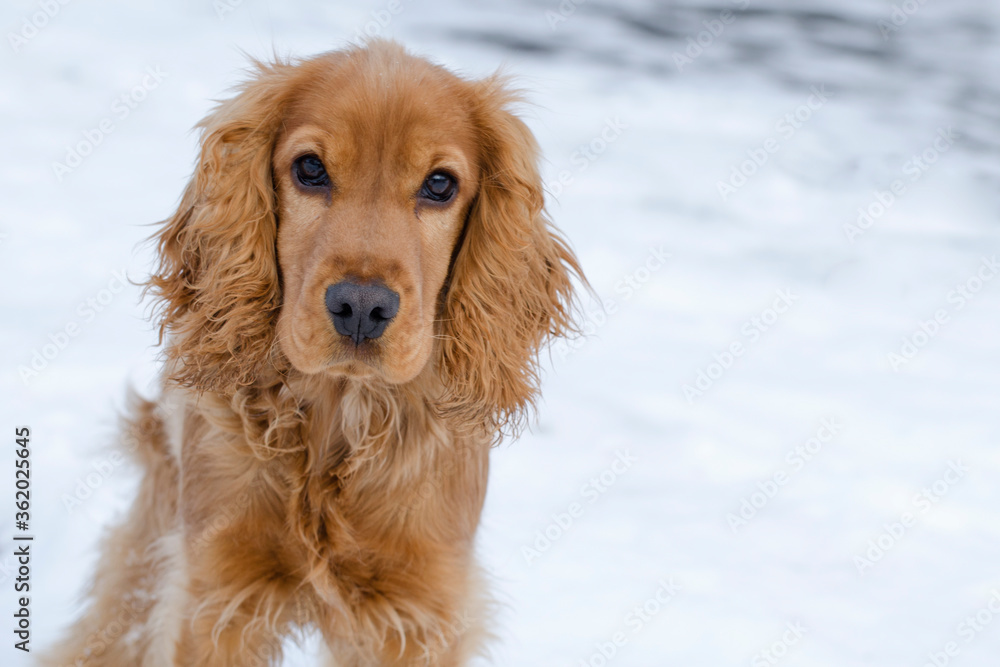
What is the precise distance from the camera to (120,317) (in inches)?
175

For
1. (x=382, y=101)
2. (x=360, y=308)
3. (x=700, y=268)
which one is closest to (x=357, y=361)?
(x=360, y=308)

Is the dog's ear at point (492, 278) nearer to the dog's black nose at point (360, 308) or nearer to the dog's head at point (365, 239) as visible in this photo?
the dog's head at point (365, 239)

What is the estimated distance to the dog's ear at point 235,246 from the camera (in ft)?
7.80

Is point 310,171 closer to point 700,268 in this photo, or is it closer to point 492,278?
point 492,278

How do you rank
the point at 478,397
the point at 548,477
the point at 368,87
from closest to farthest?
the point at 368,87, the point at 478,397, the point at 548,477

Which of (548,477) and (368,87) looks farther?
(548,477)

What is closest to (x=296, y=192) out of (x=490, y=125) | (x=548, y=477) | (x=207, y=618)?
(x=490, y=125)

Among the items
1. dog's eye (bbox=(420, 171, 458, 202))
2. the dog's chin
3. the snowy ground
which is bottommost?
the snowy ground

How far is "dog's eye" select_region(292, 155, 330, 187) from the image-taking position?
7.49ft

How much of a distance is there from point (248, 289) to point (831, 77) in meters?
6.36

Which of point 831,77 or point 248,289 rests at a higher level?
point 248,289

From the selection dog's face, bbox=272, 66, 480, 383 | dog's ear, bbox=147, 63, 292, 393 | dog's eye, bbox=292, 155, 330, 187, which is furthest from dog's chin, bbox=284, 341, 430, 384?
dog's eye, bbox=292, 155, 330, 187

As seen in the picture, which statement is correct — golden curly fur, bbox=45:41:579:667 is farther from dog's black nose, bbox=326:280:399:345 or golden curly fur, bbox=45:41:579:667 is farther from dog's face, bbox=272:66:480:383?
dog's black nose, bbox=326:280:399:345

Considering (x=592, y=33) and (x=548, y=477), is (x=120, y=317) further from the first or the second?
(x=592, y=33)
